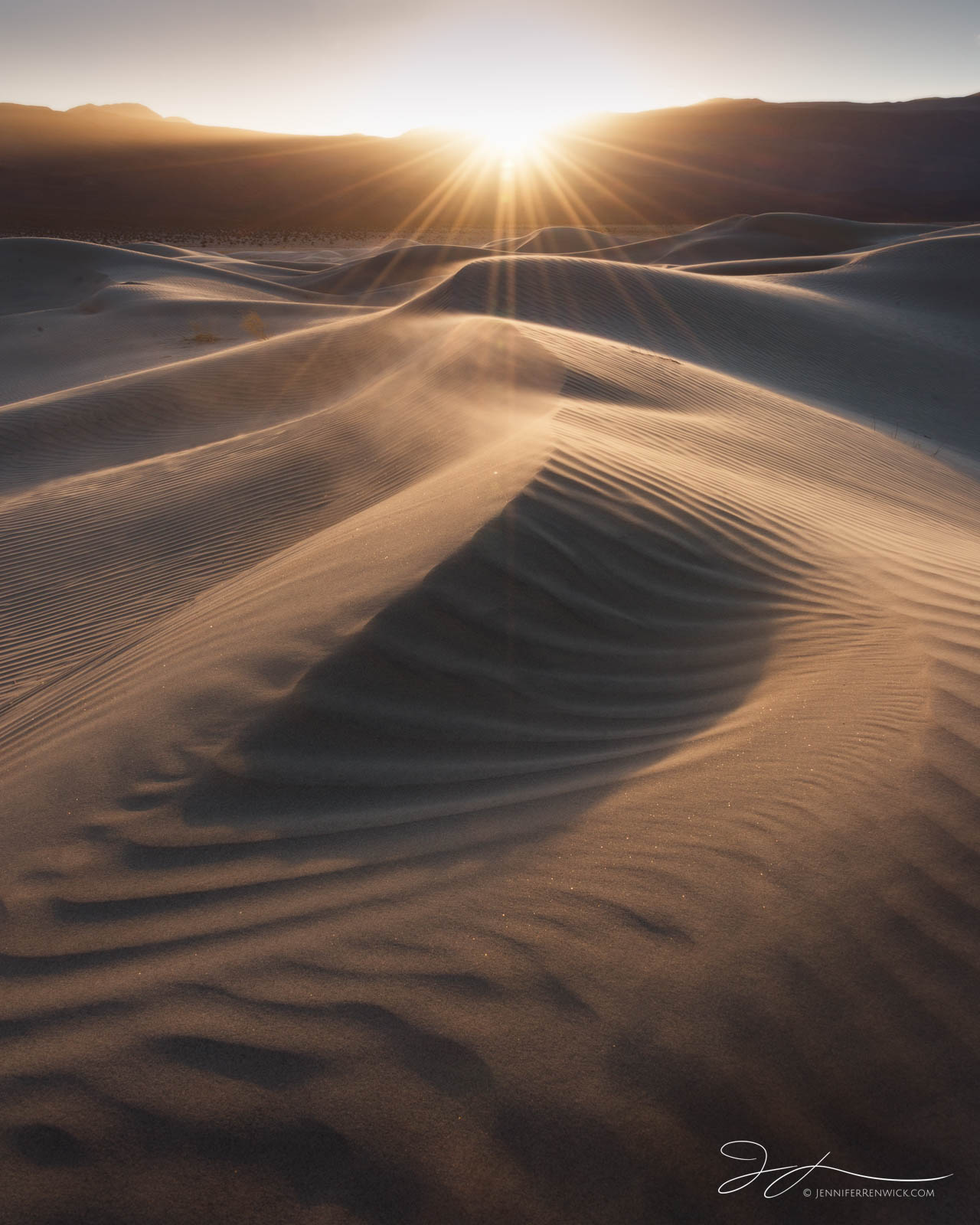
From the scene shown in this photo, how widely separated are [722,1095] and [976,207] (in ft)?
205

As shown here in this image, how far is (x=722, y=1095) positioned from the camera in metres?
1.89

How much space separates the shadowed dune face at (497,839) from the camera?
1835 millimetres

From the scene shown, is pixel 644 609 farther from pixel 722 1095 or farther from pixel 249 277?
pixel 249 277

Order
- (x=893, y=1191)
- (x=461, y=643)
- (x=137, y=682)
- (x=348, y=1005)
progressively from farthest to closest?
(x=137, y=682)
(x=461, y=643)
(x=348, y=1005)
(x=893, y=1191)

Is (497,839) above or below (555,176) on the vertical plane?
below

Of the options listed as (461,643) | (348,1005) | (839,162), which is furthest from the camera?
(839,162)

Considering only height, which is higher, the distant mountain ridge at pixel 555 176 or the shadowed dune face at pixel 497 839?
the distant mountain ridge at pixel 555 176

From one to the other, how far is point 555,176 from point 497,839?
64.6 meters

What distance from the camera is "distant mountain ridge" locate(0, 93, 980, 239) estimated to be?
49.8 metres

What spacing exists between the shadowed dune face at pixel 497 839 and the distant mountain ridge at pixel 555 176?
1728 inches

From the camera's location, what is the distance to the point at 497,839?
2.69 metres

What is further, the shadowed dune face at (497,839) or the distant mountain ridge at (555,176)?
the distant mountain ridge at (555,176)

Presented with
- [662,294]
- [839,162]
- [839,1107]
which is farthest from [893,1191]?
[839,162]

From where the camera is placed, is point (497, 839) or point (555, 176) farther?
point (555, 176)
